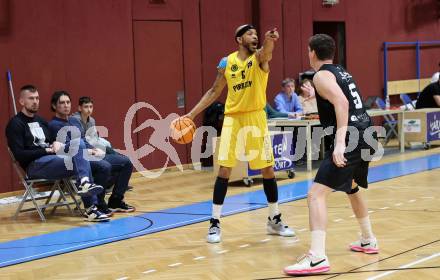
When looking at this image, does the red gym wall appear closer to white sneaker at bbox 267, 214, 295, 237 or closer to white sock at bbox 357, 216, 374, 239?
white sneaker at bbox 267, 214, 295, 237

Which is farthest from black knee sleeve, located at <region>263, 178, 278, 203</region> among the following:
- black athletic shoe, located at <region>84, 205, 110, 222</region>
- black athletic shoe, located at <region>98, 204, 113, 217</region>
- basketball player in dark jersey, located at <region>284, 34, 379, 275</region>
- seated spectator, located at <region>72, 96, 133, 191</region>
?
seated spectator, located at <region>72, 96, 133, 191</region>

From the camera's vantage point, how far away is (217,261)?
5.99 m

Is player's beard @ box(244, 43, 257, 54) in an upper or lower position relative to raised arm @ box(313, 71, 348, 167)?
upper

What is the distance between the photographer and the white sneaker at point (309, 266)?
545 centimetres

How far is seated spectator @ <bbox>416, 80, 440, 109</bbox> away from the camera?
571 inches

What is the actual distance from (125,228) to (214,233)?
1290 mm

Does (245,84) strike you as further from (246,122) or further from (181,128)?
→ (181,128)

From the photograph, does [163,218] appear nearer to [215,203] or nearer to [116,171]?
[116,171]

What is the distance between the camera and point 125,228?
7684 mm

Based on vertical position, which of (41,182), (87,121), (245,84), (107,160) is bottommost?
(41,182)

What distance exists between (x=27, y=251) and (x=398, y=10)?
13.2m

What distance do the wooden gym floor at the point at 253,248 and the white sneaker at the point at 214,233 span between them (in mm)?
77

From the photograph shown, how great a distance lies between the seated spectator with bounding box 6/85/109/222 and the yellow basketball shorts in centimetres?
180

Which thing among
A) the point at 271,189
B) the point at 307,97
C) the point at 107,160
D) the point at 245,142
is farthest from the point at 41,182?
the point at 307,97
